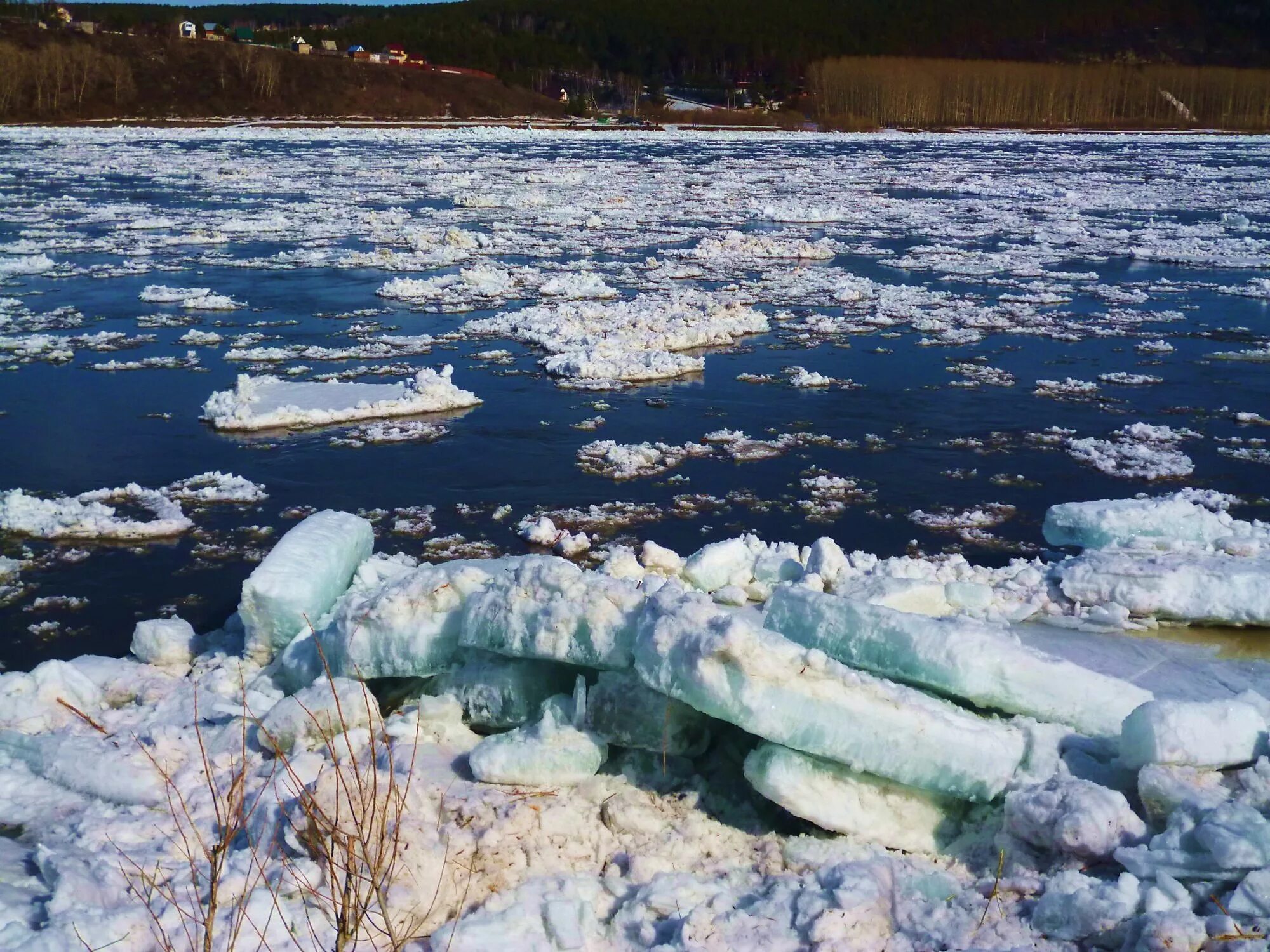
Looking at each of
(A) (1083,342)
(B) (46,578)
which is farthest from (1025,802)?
(A) (1083,342)

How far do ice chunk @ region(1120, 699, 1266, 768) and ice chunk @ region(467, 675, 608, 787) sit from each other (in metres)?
1.46

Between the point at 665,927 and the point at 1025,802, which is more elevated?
the point at 1025,802

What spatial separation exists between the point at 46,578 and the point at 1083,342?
809cm

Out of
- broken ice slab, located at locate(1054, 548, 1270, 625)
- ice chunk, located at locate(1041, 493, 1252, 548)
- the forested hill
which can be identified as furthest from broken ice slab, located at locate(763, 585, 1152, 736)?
the forested hill

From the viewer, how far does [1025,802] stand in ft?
9.85

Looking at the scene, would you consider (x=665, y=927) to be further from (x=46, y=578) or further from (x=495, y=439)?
(x=495, y=439)

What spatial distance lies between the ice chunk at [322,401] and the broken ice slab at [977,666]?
469cm

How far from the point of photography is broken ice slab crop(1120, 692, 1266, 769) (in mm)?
3025

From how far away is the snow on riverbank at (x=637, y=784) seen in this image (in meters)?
2.71

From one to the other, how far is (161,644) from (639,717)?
2120 millimetres

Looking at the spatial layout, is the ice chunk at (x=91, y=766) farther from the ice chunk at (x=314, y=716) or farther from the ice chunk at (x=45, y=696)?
the ice chunk at (x=314, y=716)

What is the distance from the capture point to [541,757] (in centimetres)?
324

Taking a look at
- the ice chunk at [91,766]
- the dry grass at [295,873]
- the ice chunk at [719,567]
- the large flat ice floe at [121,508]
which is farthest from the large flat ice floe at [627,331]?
the dry grass at [295,873]

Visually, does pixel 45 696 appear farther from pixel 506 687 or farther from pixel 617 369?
pixel 617 369
